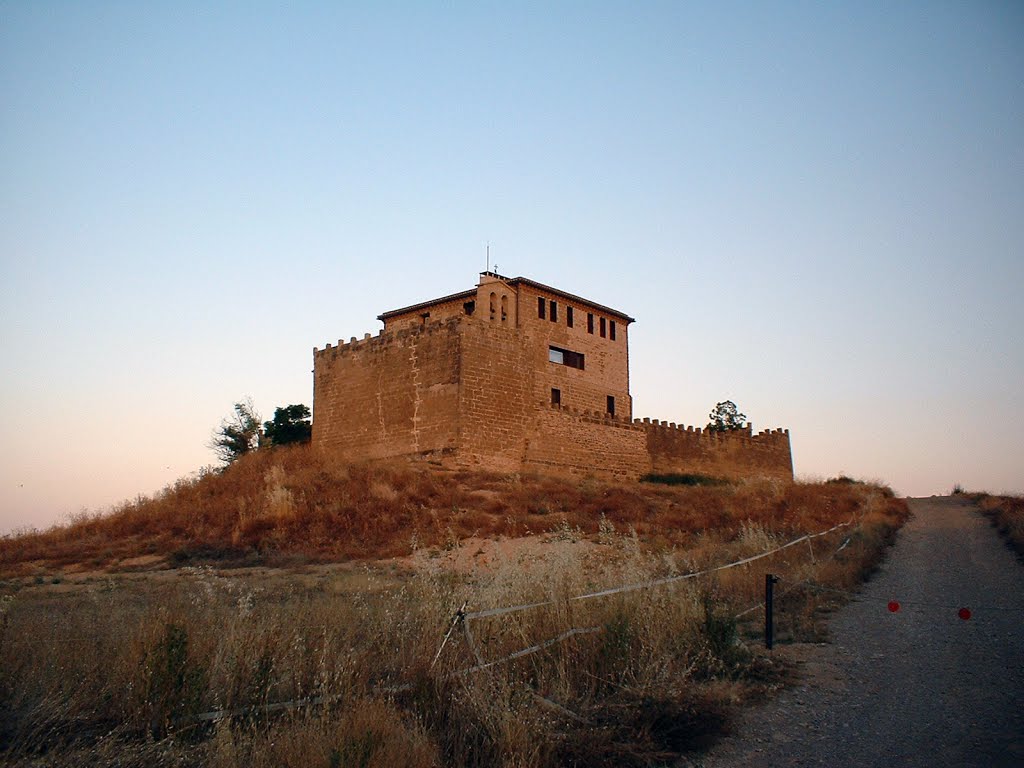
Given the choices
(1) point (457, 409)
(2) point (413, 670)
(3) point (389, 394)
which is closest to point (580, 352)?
(3) point (389, 394)

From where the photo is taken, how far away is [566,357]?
3469 centimetres

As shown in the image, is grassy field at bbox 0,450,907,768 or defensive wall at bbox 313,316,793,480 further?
defensive wall at bbox 313,316,793,480

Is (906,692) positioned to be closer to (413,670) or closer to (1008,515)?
(413,670)

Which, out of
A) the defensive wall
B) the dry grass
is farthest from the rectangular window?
the dry grass

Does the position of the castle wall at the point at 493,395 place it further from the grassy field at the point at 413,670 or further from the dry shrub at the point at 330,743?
the dry shrub at the point at 330,743

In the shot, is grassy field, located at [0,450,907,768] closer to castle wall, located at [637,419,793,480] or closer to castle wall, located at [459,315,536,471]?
castle wall, located at [459,315,536,471]

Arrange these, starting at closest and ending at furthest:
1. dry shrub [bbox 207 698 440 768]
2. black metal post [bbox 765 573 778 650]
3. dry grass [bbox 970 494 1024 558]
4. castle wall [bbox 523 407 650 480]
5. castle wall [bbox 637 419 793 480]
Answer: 1. dry shrub [bbox 207 698 440 768]
2. black metal post [bbox 765 573 778 650]
3. dry grass [bbox 970 494 1024 558]
4. castle wall [bbox 523 407 650 480]
5. castle wall [bbox 637 419 793 480]

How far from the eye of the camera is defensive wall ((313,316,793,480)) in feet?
79.5

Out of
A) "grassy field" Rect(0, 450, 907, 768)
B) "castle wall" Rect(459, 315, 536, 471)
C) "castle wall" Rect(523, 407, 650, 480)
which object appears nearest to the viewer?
"grassy field" Rect(0, 450, 907, 768)

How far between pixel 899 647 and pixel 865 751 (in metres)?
3.26

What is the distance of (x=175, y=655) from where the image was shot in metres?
5.14

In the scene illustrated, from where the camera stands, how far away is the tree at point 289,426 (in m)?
36.1

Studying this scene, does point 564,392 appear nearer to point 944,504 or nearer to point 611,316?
point 611,316

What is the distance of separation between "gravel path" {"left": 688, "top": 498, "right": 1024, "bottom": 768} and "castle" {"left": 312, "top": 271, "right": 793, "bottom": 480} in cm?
1483
